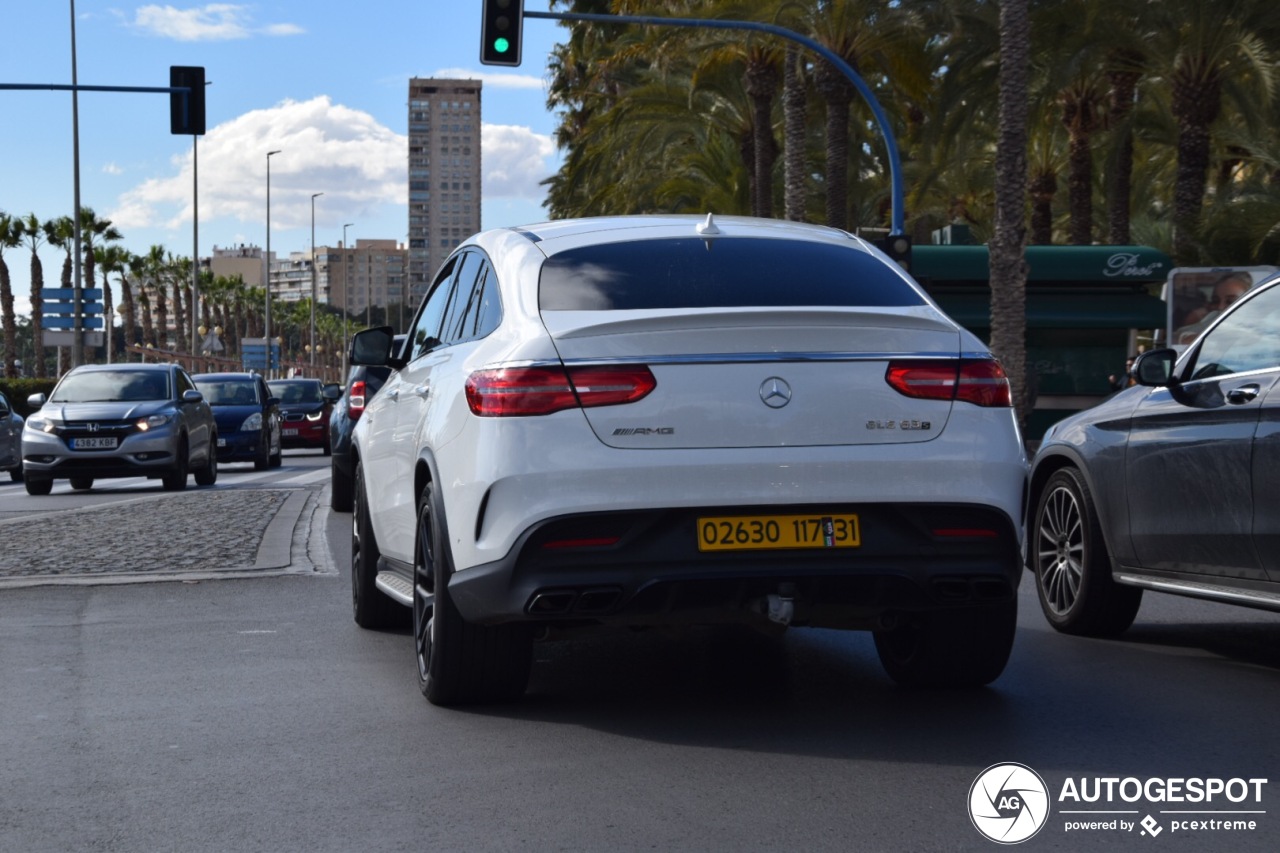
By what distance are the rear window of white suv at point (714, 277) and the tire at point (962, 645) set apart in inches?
44.5

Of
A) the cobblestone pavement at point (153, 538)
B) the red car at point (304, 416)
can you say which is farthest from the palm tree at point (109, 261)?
the cobblestone pavement at point (153, 538)

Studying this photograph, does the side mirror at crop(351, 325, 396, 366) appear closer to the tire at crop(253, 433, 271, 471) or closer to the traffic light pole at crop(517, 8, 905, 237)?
the traffic light pole at crop(517, 8, 905, 237)

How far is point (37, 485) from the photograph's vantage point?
75.7 ft

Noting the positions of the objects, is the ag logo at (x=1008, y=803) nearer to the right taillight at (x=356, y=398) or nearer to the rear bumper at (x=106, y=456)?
the right taillight at (x=356, y=398)

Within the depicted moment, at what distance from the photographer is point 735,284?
6242 millimetres

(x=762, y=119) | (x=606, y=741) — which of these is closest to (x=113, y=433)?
(x=606, y=741)

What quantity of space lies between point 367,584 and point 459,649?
241 cm

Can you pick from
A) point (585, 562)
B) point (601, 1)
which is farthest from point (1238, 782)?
point (601, 1)

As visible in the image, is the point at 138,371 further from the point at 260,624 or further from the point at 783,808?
the point at 783,808

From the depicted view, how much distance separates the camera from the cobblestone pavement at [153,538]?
39.0 ft

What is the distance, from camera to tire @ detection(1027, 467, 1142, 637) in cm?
817

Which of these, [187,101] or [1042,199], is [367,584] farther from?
[1042,199]

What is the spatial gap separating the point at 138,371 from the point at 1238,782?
20749 mm

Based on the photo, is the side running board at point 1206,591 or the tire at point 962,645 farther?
the side running board at point 1206,591
